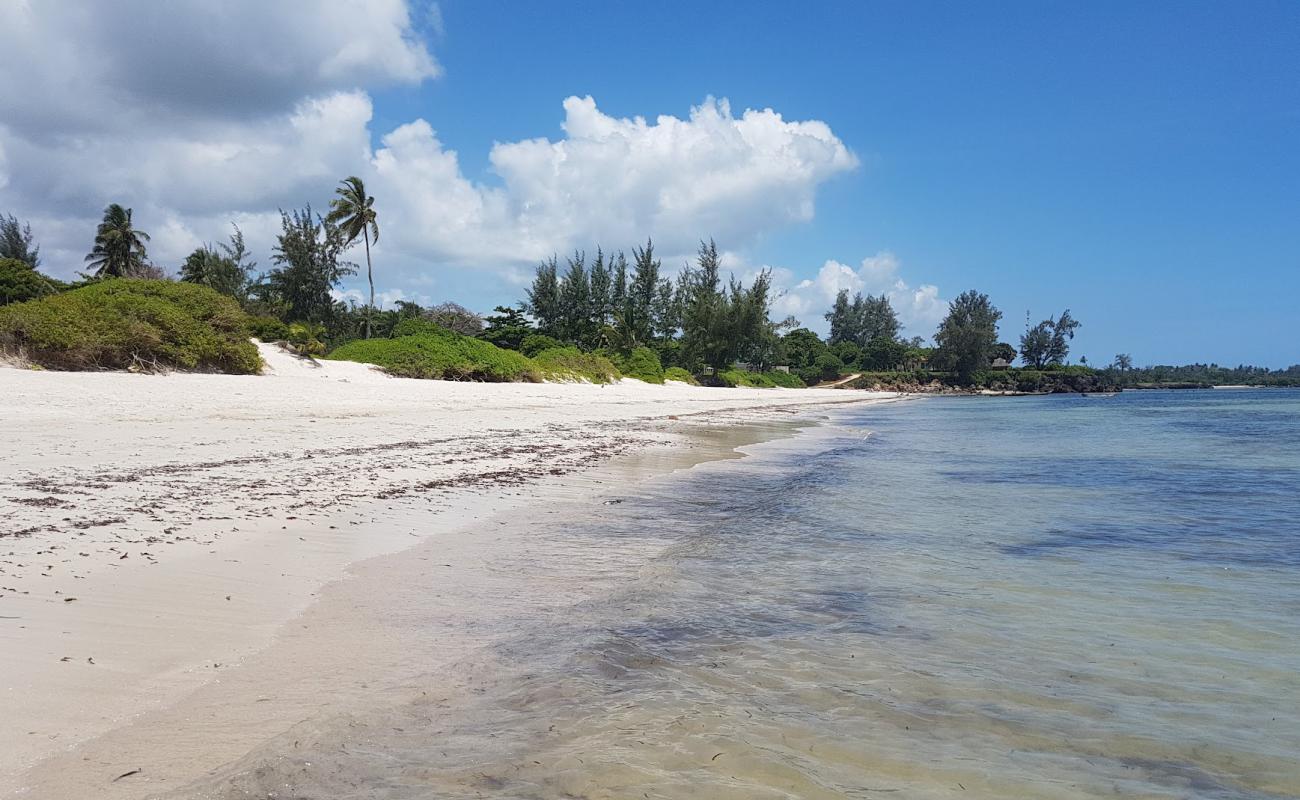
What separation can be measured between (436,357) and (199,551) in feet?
93.1

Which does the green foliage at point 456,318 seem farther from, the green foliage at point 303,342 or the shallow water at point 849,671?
the shallow water at point 849,671

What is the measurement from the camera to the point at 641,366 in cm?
5384

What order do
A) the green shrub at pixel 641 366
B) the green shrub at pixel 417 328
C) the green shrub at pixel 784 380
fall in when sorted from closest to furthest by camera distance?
the green shrub at pixel 417 328
the green shrub at pixel 641 366
the green shrub at pixel 784 380

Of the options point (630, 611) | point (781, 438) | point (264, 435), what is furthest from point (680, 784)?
point (781, 438)

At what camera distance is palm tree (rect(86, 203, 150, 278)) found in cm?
5009

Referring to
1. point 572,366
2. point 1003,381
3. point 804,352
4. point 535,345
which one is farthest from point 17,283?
point 1003,381

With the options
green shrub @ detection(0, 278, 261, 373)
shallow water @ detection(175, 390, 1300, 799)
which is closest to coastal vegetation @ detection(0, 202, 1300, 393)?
green shrub @ detection(0, 278, 261, 373)

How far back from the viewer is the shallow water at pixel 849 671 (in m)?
3.07

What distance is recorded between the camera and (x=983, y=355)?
10312cm

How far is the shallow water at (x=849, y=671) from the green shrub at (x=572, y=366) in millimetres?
31977

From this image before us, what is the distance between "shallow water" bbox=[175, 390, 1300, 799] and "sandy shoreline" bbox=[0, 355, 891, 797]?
1.68ft

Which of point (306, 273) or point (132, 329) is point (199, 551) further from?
point (306, 273)

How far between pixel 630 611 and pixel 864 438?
19.5 metres

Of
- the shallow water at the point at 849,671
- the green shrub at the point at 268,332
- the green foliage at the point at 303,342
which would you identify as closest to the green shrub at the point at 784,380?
the green foliage at the point at 303,342
